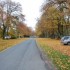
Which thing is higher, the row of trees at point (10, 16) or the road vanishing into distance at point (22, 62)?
the row of trees at point (10, 16)

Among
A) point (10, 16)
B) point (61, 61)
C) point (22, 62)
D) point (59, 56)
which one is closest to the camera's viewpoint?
point (61, 61)

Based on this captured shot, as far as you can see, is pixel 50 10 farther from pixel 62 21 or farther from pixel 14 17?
pixel 14 17

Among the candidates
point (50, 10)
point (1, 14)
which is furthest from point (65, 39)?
point (1, 14)

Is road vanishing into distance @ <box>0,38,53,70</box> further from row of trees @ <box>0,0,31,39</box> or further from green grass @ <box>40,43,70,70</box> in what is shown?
row of trees @ <box>0,0,31,39</box>

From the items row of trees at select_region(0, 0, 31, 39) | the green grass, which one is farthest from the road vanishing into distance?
row of trees at select_region(0, 0, 31, 39)

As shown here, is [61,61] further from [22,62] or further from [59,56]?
[59,56]

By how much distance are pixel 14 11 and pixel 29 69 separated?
69.6 meters

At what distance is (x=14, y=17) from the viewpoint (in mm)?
78438

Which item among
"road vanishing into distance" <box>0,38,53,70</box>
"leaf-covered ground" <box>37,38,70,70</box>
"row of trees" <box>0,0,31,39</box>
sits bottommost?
"road vanishing into distance" <box>0,38,53,70</box>

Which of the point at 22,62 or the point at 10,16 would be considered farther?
the point at 10,16

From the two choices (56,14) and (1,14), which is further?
(1,14)

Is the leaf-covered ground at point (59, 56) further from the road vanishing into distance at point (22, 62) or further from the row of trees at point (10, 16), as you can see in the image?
the row of trees at point (10, 16)

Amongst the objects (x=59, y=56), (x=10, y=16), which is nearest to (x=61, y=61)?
(x=59, y=56)

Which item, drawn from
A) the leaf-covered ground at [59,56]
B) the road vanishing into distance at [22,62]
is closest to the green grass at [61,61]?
the leaf-covered ground at [59,56]
